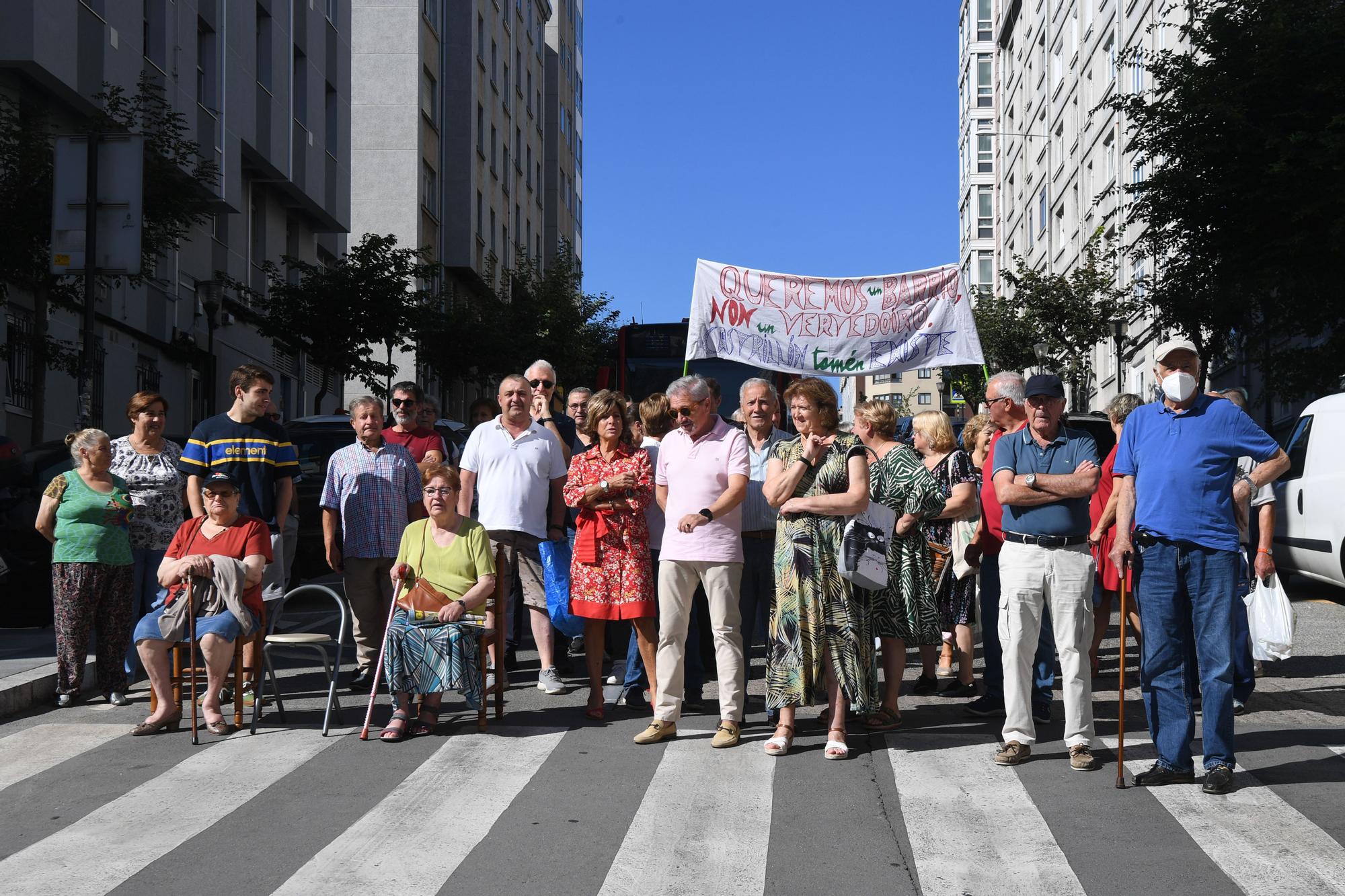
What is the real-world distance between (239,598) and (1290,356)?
1599 centimetres

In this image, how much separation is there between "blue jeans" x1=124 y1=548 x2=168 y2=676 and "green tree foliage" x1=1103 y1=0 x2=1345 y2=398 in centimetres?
1470

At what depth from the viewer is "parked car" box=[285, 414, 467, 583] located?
13.9 metres

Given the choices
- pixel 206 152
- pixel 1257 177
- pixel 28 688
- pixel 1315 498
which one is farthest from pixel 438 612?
pixel 206 152

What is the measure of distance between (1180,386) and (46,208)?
12.7 metres

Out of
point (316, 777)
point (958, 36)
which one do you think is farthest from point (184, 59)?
point (958, 36)

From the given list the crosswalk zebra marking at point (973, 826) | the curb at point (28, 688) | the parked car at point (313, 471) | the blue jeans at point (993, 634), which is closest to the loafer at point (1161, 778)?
the crosswalk zebra marking at point (973, 826)

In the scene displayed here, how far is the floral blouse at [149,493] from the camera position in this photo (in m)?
8.95

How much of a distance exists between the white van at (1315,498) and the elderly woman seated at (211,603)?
950 cm

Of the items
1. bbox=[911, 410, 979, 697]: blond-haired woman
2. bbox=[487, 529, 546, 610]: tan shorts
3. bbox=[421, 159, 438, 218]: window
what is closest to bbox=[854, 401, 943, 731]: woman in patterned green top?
bbox=[911, 410, 979, 697]: blond-haired woman

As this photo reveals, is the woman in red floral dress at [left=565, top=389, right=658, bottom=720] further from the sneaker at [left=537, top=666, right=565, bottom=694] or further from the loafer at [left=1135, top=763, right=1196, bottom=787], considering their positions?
the loafer at [left=1135, top=763, right=1196, bottom=787]

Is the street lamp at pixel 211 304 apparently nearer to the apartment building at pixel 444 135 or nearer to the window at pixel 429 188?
the apartment building at pixel 444 135

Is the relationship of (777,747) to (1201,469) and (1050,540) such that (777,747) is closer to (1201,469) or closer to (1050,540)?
(1050,540)

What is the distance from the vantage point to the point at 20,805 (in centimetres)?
616

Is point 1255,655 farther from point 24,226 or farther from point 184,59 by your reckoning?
point 184,59
